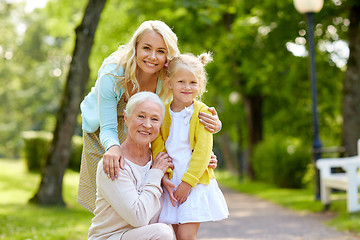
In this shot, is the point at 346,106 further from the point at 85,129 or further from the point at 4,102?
the point at 4,102

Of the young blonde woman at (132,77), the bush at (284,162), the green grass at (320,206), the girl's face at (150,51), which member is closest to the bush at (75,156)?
the bush at (284,162)

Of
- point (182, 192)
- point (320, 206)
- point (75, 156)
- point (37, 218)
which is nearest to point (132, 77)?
point (182, 192)

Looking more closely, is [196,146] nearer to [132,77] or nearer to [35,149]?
[132,77]

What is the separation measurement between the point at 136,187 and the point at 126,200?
179 millimetres

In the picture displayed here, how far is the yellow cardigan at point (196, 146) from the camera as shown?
3070 mm

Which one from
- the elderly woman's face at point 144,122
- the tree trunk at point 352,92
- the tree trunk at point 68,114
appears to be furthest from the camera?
the tree trunk at point 352,92

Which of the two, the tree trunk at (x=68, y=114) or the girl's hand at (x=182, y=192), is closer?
the girl's hand at (x=182, y=192)

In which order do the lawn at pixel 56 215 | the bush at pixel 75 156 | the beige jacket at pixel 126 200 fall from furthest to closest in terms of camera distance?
the bush at pixel 75 156
the lawn at pixel 56 215
the beige jacket at pixel 126 200

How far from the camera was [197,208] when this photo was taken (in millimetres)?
3078

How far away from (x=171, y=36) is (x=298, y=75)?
1389 centimetres

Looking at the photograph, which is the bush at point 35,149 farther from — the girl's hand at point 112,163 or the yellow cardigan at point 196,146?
the girl's hand at point 112,163

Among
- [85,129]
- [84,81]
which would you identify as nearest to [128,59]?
[85,129]

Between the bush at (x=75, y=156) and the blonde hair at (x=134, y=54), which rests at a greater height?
the blonde hair at (x=134, y=54)

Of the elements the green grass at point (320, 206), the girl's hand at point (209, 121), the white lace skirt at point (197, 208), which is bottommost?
the green grass at point (320, 206)
